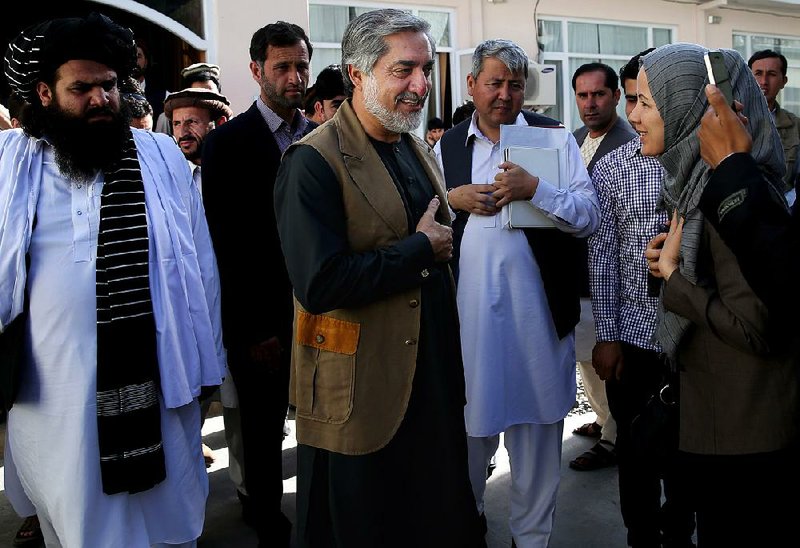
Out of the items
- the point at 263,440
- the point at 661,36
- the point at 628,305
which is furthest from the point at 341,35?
the point at 628,305

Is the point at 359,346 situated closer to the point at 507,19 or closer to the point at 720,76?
the point at 720,76

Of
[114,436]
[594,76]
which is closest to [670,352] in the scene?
[114,436]

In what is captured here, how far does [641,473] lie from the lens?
8.48 feet

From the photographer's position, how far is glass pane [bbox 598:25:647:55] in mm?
11844

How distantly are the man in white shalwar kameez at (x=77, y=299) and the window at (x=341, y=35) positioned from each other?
710cm

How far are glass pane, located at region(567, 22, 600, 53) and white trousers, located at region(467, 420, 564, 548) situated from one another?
9592mm

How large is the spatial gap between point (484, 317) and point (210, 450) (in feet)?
7.76

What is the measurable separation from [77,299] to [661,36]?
39.8ft

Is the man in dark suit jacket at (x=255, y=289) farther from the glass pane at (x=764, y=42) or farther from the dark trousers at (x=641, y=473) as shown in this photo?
the glass pane at (x=764, y=42)

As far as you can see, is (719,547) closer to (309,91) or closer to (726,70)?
(726,70)

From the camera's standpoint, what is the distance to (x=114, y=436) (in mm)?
2404

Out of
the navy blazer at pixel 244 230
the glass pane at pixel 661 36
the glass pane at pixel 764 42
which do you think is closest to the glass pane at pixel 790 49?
the glass pane at pixel 764 42

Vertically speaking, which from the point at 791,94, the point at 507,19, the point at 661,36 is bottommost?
the point at 791,94

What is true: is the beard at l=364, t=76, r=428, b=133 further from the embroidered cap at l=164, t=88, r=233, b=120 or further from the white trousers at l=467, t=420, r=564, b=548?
the embroidered cap at l=164, t=88, r=233, b=120
